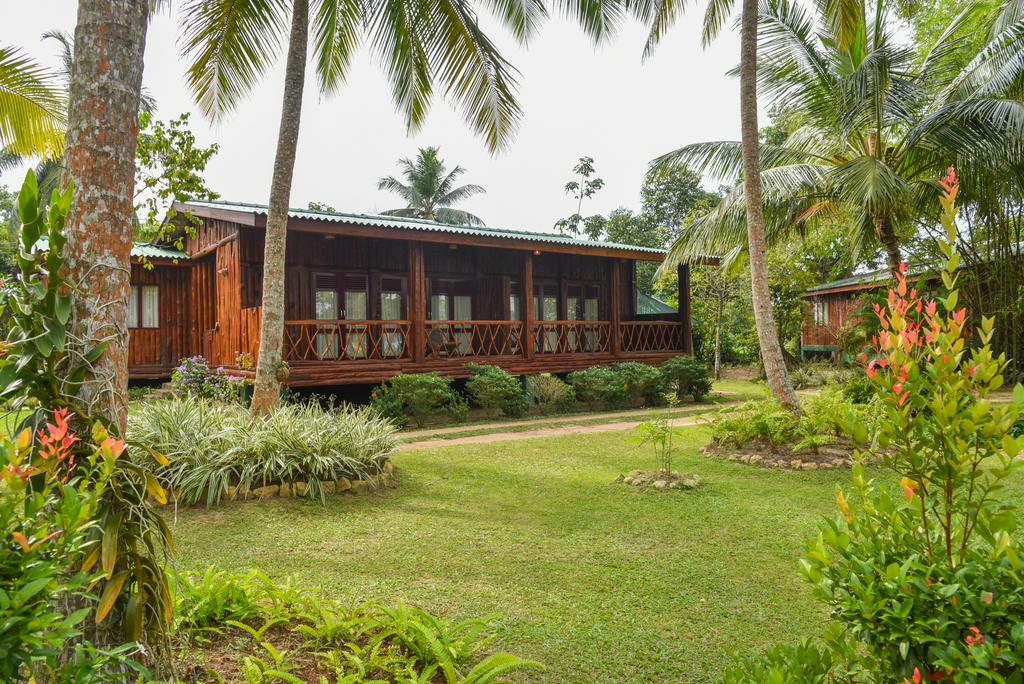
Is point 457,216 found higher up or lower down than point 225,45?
higher up

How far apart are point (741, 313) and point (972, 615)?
72.6 ft

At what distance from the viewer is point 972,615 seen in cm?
169

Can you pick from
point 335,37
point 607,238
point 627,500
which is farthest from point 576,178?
point 627,500

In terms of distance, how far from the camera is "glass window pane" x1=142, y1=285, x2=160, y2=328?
1503cm

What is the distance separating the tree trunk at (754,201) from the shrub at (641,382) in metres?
5.37

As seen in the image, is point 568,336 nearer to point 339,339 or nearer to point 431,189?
point 339,339

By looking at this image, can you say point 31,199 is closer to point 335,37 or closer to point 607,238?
point 335,37

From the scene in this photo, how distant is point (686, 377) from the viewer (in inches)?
589

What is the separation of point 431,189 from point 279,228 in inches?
1102

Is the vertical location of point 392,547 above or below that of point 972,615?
below

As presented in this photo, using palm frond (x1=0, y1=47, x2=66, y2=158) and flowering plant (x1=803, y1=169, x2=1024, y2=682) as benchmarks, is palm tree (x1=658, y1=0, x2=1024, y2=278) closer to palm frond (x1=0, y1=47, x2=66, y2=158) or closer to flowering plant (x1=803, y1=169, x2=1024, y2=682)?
flowering plant (x1=803, y1=169, x2=1024, y2=682)

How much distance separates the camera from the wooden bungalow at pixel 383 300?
39.6 ft

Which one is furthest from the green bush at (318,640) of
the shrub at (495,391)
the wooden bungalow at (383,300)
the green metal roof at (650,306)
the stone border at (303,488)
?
the green metal roof at (650,306)

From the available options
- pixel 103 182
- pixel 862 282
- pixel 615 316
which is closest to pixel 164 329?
pixel 615 316
